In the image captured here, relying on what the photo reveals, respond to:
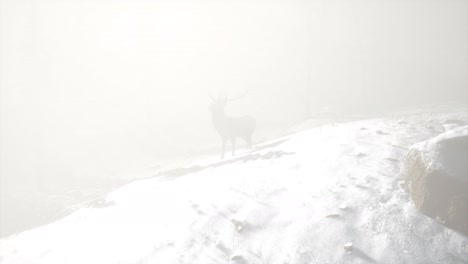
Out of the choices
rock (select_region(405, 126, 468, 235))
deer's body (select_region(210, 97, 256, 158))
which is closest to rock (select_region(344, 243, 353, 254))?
rock (select_region(405, 126, 468, 235))

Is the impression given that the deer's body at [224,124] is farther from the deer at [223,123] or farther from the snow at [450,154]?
the snow at [450,154]

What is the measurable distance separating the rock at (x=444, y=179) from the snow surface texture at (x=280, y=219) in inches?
11.9

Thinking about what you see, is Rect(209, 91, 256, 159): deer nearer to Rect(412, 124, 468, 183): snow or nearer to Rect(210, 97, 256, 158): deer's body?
Rect(210, 97, 256, 158): deer's body

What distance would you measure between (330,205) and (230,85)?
196ft

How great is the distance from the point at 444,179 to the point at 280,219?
4.06 metres

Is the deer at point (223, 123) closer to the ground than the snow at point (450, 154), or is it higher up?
closer to the ground

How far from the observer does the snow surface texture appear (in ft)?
25.3

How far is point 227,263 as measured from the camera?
8.20m

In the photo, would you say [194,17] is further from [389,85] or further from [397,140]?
[397,140]

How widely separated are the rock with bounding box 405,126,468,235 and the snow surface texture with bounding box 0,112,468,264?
0.99 feet

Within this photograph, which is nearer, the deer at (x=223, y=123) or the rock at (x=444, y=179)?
the rock at (x=444, y=179)

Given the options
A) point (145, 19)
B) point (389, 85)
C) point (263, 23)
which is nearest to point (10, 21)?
point (145, 19)

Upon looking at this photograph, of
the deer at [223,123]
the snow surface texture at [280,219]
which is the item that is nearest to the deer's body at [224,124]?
the deer at [223,123]

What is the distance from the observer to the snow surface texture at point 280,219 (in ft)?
25.3
